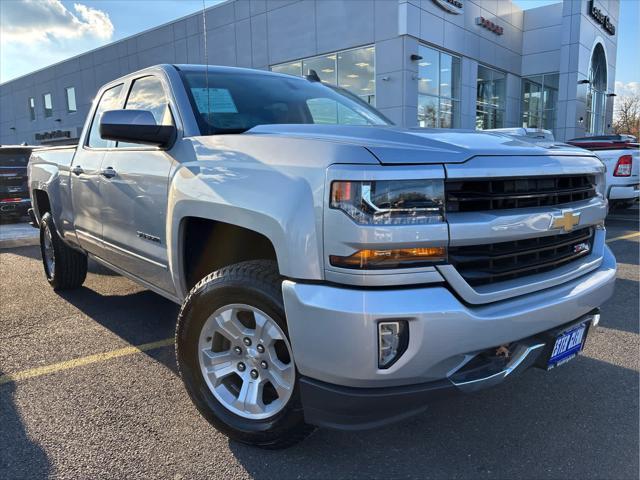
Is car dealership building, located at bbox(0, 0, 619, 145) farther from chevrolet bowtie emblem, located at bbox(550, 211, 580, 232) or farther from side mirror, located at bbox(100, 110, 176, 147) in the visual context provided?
chevrolet bowtie emblem, located at bbox(550, 211, 580, 232)

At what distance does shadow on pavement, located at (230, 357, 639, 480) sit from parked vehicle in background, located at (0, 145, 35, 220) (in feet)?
32.6

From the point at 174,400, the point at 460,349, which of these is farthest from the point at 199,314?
the point at 460,349

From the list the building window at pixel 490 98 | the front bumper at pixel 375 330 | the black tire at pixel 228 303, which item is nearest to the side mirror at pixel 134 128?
Result: the black tire at pixel 228 303

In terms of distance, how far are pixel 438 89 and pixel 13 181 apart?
14.4 m

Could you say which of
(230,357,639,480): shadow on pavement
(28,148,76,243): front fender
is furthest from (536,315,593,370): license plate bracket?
(28,148,76,243): front fender

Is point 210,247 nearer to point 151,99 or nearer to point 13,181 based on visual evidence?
point 151,99

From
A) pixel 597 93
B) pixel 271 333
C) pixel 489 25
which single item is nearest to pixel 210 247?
pixel 271 333

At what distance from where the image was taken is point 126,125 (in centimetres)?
274

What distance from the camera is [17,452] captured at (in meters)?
2.41

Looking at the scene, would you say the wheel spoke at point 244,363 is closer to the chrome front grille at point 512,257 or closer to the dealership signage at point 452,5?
the chrome front grille at point 512,257

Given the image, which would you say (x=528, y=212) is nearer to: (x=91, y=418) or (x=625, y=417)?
(x=625, y=417)

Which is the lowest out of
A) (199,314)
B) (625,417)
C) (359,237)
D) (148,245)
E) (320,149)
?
→ (625,417)

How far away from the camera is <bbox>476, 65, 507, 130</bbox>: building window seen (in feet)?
71.2

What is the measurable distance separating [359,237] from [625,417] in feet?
A: 6.37
